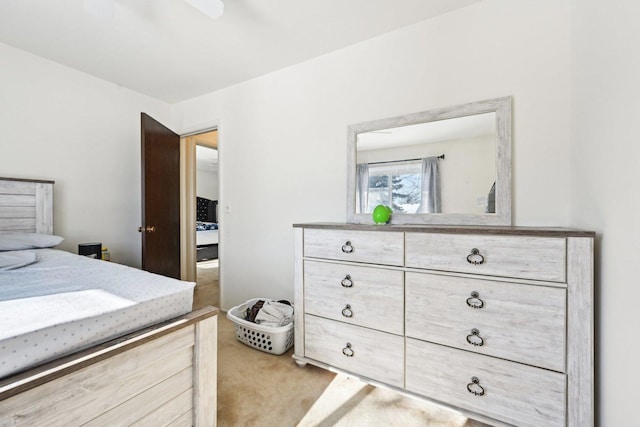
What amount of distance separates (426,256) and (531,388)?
2.30 feet

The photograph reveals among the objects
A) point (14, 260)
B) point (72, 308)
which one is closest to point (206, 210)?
point (14, 260)

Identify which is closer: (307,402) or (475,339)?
(475,339)

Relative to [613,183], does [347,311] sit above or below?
below

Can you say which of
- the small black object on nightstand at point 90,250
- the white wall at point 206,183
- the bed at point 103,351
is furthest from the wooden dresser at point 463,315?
the white wall at point 206,183

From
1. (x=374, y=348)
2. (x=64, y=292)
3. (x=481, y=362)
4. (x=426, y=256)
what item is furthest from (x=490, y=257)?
(x=64, y=292)

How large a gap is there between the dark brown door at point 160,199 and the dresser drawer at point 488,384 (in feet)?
8.03

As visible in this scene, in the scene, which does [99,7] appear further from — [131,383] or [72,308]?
[131,383]

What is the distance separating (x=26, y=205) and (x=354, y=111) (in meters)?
2.81

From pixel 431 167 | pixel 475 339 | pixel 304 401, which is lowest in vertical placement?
pixel 304 401

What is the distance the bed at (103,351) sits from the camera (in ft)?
2.21

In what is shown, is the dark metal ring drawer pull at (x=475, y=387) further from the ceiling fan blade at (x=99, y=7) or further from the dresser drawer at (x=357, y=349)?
the ceiling fan blade at (x=99, y=7)

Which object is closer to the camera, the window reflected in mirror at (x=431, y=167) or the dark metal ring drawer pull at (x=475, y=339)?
the dark metal ring drawer pull at (x=475, y=339)

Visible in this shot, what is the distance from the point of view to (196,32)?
199cm

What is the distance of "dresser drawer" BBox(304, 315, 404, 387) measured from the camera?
1.49 meters
